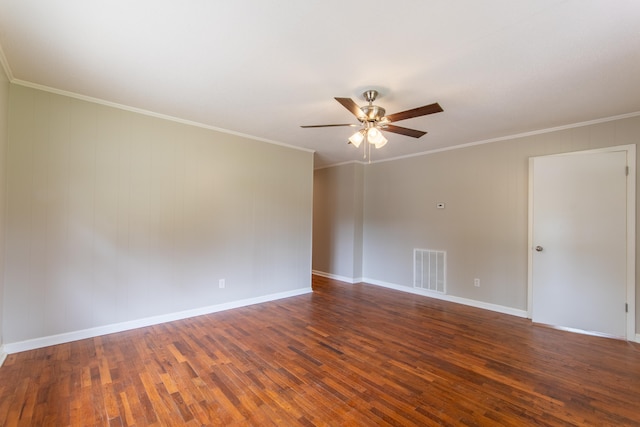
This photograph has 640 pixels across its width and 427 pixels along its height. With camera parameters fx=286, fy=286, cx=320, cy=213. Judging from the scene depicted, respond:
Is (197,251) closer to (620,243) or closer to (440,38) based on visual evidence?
(440,38)

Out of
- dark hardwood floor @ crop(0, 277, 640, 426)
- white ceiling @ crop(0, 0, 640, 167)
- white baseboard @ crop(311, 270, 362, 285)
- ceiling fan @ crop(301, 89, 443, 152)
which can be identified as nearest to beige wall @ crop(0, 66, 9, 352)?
white ceiling @ crop(0, 0, 640, 167)

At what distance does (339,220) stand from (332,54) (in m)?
4.05

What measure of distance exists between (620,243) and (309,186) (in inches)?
154

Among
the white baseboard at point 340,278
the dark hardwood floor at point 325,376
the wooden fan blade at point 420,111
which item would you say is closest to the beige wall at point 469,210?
the white baseboard at point 340,278

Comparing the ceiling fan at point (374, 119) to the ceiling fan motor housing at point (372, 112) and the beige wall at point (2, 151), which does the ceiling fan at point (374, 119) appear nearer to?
the ceiling fan motor housing at point (372, 112)

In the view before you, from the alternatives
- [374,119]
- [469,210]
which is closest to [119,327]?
[374,119]

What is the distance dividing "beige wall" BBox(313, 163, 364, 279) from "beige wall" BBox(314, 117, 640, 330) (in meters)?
0.24

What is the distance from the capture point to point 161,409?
6.05 ft

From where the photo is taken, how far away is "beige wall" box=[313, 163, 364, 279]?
559 centimetres

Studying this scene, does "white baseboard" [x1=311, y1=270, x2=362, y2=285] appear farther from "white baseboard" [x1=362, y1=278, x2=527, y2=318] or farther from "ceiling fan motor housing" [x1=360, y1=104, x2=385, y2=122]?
"ceiling fan motor housing" [x1=360, y1=104, x2=385, y2=122]

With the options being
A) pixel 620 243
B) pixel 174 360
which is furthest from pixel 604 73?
pixel 174 360

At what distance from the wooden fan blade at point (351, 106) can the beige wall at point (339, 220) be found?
314 centimetres

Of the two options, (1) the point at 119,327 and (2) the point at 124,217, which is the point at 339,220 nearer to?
(2) the point at 124,217

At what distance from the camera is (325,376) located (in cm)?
226
